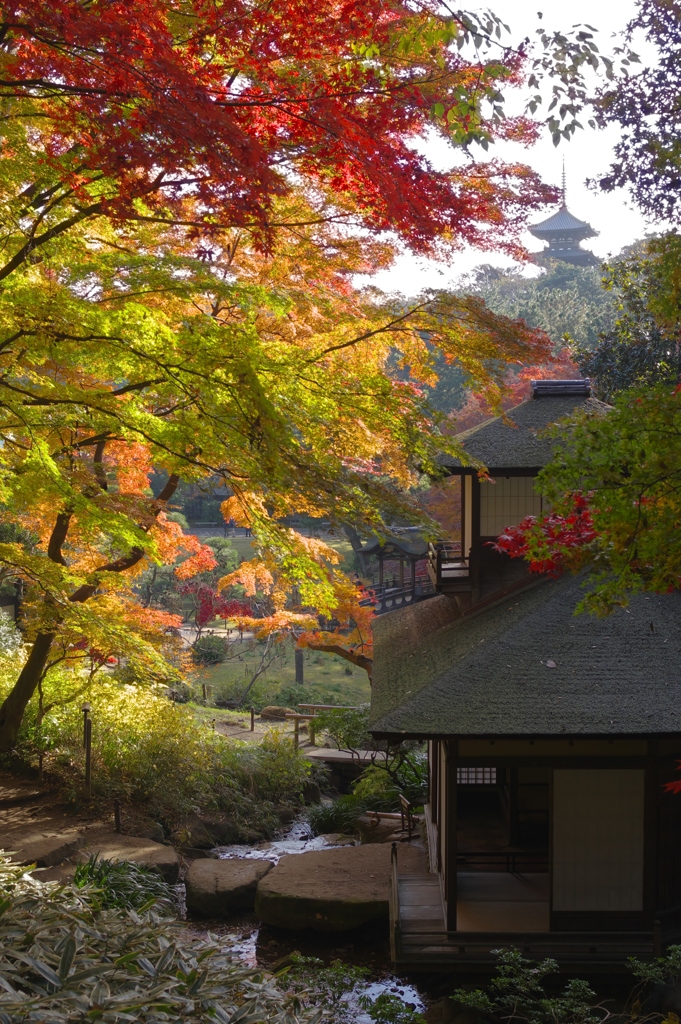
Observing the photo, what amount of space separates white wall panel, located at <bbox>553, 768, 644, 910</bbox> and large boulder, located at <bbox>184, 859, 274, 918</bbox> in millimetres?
4028

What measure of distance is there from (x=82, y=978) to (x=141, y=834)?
8.29 metres

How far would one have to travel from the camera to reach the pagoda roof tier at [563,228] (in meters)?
55.6

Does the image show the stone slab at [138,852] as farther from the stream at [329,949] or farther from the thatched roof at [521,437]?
the thatched roof at [521,437]

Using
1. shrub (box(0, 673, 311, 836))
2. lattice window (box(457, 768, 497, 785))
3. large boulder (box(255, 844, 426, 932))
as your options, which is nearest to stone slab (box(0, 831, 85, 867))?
shrub (box(0, 673, 311, 836))

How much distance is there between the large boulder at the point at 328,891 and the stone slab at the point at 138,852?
3.93 feet

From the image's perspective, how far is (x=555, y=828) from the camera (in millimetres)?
8680

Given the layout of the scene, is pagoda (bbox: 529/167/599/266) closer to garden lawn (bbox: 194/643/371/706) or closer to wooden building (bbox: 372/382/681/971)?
garden lawn (bbox: 194/643/371/706)

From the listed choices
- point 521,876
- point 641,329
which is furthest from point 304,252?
point 641,329

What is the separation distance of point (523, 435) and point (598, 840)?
5.00 meters

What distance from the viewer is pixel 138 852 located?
36.1 ft

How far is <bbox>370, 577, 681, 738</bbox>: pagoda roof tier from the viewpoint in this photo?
822 cm

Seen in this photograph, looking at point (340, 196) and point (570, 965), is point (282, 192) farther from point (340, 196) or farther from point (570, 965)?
point (570, 965)

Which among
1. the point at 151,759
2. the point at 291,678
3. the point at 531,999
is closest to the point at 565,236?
the point at 291,678

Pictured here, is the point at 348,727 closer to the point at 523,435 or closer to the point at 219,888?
the point at 219,888
